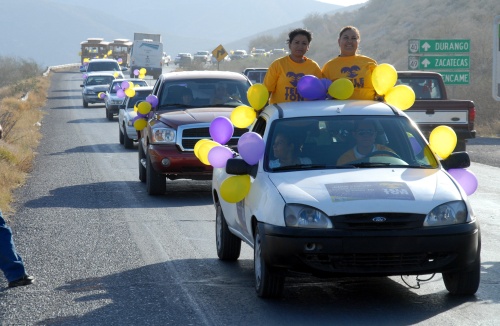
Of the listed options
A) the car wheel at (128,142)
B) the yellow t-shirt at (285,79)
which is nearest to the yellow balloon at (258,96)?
the yellow t-shirt at (285,79)

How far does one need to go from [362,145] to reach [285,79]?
2495 millimetres

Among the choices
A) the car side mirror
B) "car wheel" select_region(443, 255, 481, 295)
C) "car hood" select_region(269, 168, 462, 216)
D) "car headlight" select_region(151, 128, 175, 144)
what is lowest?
"car wheel" select_region(443, 255, 481, 295)

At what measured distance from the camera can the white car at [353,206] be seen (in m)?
7.34

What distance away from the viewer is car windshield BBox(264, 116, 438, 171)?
27.5 ft

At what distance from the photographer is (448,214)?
24.6 ft

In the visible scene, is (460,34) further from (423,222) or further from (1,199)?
(423,222)

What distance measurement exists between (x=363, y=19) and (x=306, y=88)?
106 meters

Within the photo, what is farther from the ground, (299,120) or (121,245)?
(299,120)

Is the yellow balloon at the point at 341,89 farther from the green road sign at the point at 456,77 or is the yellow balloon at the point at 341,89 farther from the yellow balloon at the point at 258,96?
the green road sign at the point at 456,77

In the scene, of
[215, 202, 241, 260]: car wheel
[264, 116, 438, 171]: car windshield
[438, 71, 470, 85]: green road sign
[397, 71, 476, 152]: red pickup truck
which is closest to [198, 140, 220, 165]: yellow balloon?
[215, 202, 241, 260]: car wheel

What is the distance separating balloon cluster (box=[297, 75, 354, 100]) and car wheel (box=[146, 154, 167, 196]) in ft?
18.9

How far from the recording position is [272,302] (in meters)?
7.88

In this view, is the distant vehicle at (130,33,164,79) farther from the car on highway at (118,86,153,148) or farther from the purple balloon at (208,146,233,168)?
the purple balloon at (208,146,233,168)

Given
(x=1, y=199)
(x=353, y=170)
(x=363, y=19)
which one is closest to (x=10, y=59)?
(x=363, y=19)
